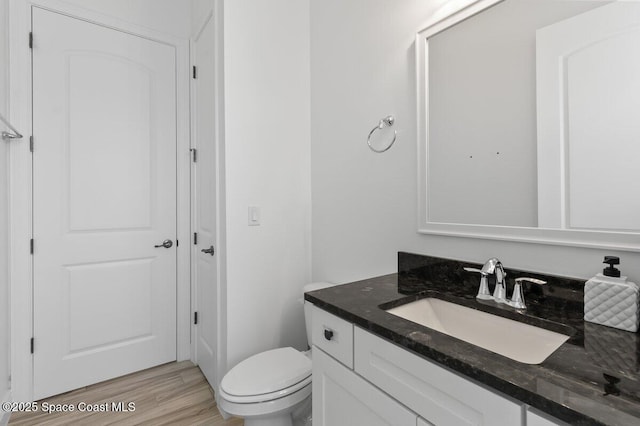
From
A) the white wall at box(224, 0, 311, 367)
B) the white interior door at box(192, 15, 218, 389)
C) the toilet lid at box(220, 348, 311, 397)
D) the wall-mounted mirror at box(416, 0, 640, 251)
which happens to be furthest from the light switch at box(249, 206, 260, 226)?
the wall-mounted mirror at box(416, 0, 640, 251)

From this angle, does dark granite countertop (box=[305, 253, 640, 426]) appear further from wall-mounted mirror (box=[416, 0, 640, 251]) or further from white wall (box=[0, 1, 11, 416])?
white wall (box=[0, 1, 11, 416])

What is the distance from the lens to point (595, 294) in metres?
0.81

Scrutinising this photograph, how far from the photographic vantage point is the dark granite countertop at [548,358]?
508 mm

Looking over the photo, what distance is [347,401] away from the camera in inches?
37.0

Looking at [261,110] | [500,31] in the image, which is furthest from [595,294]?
[261,110]

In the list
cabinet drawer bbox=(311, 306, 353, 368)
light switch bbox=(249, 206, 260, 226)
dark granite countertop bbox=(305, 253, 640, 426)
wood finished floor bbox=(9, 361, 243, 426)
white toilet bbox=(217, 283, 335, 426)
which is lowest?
wood finished floor bbox=(9, 361, 243, 426)

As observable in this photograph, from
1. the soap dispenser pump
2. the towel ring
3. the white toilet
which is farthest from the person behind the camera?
the towel ring

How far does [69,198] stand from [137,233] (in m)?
0.44

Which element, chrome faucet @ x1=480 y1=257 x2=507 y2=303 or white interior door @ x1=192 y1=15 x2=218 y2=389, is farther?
white interior door @ x1=192 y1=15 x2=218 y2=389

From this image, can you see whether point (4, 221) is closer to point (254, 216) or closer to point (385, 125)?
point (254, 216)

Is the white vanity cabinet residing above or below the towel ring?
below

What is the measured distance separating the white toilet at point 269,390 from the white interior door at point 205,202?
1.64ft

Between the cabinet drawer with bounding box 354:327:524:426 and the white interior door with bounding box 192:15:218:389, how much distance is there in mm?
1213

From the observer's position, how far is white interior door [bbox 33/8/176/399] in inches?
74.6
